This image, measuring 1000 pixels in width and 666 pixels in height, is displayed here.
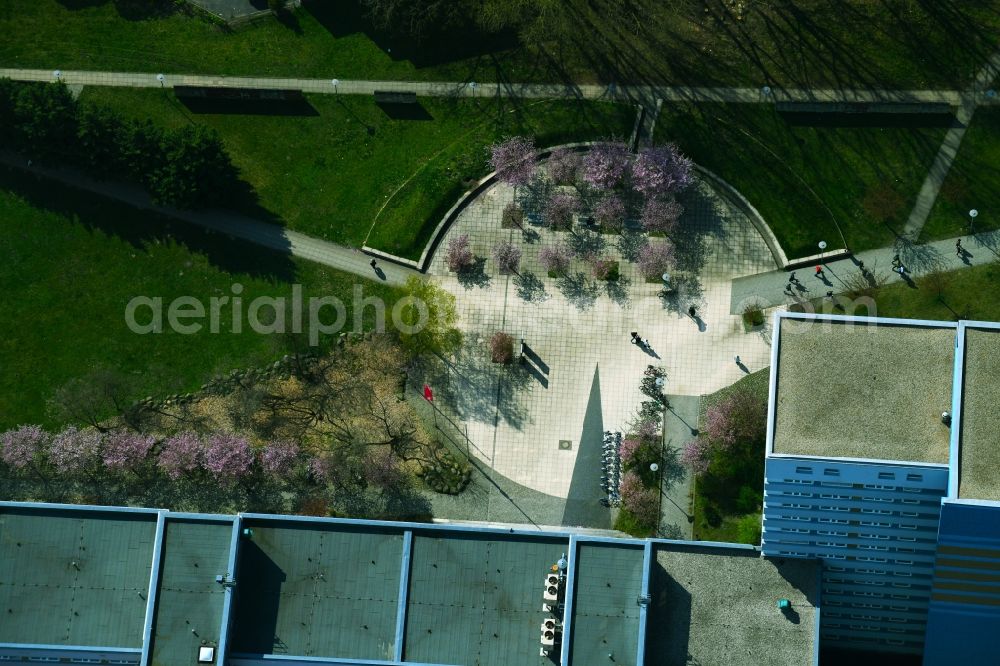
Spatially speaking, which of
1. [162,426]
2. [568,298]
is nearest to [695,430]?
[568,298]

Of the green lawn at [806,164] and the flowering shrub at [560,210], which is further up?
the green lawn at [806,164]

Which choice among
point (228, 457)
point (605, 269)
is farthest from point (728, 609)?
point (228, 457)

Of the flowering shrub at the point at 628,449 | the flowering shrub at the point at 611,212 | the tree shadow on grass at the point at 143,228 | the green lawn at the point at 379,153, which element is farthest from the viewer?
the tree shadow on grass at the point at 143,228

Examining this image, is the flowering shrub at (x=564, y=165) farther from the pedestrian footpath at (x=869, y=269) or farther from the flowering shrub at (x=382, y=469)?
the flowering shrub at (x=382, y=469)

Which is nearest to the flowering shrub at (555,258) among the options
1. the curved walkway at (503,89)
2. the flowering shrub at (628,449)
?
the curved walkway at (503,89)

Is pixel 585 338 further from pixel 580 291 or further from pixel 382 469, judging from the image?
pixel 382 469

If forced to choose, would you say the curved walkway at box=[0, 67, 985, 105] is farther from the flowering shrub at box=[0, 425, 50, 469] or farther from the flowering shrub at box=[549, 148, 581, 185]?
the flowering shrub at box=[0, 425, 50, 469]

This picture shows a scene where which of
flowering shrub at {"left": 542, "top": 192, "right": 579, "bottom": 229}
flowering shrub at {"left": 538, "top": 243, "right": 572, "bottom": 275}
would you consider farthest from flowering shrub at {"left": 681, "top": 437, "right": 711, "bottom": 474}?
flowering shrub at {"left": 542, "top": 192, "right": 579, "bottom": 229}
